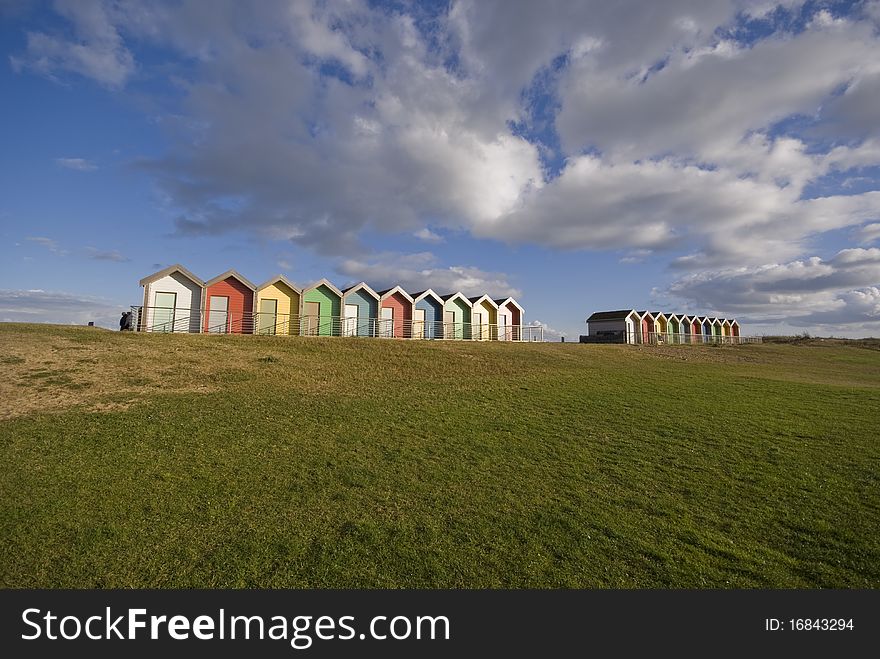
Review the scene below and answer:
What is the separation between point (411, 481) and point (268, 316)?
2725 centimetres

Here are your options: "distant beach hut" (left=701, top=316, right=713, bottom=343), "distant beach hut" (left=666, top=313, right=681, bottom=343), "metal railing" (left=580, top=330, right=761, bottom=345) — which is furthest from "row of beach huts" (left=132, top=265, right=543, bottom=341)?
"distant beach hut" (left=701, top=316, right=713, bottom=343)

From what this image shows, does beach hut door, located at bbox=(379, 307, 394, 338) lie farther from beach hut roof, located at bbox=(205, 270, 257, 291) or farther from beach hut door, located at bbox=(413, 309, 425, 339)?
beach hut roof, located at bbox=(205, 270, 257, 291)

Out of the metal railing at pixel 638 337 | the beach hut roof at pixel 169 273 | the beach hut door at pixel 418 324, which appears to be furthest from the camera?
the metal railing at pixel 638 337

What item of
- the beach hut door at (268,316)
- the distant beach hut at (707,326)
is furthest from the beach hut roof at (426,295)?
the distant beach hut at (707,326)

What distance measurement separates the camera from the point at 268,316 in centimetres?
3359

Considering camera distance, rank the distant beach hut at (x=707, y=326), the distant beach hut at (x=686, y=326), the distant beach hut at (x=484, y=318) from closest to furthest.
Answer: the distant beach hut at (x=484, y=318), the distant beach hut at (x=686, y=326), the distant beach hut at (x=707, y=326)

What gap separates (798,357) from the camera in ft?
153

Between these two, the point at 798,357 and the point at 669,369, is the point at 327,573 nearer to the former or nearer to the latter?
the point at 669,369

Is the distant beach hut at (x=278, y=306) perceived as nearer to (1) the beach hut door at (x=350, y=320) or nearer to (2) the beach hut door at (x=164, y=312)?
(1) the beach hut door at (x=350, y=320)

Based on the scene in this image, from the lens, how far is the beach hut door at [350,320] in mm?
36719

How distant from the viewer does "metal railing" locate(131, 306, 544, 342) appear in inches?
1160

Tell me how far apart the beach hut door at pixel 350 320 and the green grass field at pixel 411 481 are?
16240mm

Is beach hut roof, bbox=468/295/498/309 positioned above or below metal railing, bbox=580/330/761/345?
above

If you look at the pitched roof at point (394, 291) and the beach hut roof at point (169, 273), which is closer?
the beach hut roof at point (169, 273)
